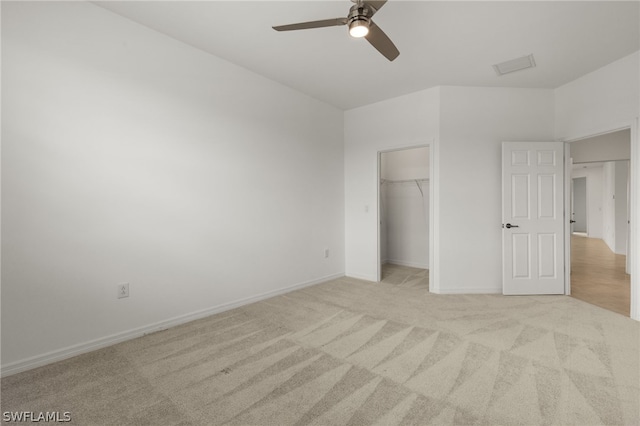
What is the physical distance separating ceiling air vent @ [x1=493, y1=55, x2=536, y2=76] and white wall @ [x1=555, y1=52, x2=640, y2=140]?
2.79 ft

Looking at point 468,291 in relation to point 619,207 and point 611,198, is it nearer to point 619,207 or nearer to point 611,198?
point 619,207

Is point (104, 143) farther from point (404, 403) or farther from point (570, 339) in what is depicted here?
point (570, 339)

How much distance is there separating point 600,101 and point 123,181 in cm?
513

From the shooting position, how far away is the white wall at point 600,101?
304cm

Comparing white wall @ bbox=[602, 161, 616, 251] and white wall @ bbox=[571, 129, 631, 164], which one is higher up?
white wall @ bbox=[571, 129, 631, 164]

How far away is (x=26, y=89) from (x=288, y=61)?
2239 mm

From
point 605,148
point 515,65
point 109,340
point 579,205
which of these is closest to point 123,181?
point 109,340

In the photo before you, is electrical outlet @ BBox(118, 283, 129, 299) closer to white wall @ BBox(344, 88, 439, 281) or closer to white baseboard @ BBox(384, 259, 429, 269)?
white wall @ BBox(344, 88, 439, 281)

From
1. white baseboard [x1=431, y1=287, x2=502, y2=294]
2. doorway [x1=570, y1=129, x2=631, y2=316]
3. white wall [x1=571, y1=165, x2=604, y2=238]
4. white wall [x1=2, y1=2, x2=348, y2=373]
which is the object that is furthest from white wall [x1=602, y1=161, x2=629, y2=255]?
white wall [x1=2, y1=2, x2=348, y2=373]

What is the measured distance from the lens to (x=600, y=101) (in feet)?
11.0

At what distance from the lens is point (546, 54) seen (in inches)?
120

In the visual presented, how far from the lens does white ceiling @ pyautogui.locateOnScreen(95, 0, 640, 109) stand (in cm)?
236

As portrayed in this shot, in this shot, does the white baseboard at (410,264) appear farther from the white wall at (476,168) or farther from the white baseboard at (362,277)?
the white wall at (476,168)

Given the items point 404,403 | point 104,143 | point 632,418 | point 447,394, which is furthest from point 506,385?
point 104,143
